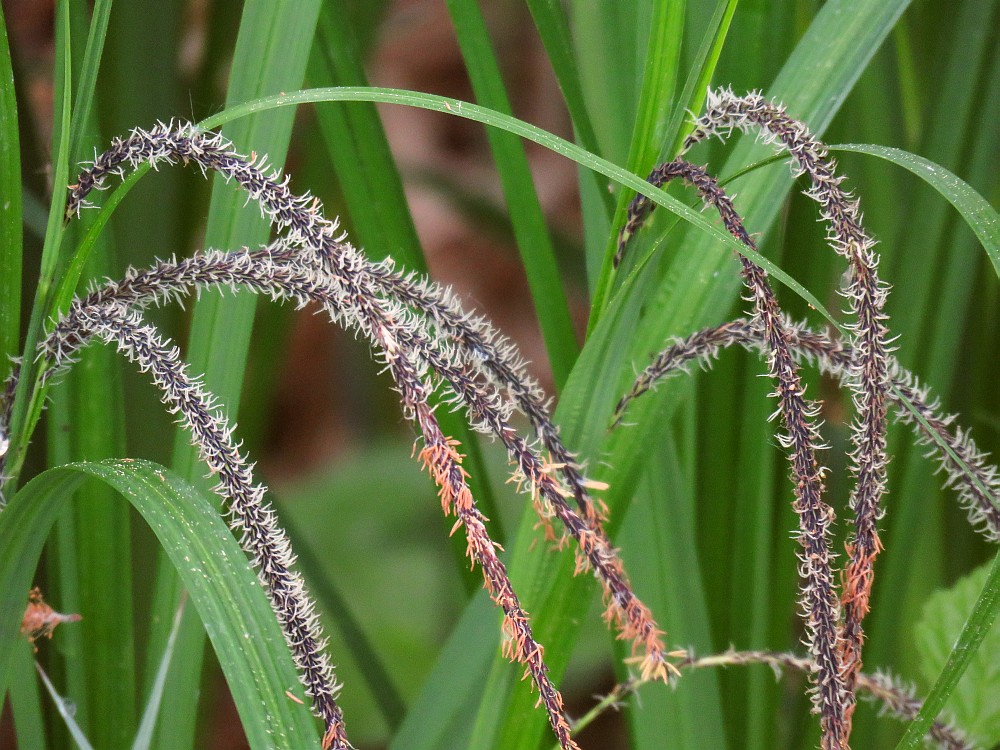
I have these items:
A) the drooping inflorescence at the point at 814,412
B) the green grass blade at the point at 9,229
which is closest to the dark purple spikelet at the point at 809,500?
the drooping inflorescence at the point at 814,412

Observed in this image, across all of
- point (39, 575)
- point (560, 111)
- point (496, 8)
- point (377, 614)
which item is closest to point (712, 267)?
point (39, 575)

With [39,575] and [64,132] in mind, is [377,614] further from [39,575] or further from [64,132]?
[64,132]

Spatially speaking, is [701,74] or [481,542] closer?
[481,542]

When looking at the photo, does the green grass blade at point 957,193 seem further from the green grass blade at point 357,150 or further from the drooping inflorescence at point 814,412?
the green grass blade at point 357,150

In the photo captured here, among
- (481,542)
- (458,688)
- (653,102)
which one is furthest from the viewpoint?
(458,688)

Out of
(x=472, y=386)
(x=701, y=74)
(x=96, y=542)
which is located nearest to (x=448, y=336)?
(x=472, y=386)

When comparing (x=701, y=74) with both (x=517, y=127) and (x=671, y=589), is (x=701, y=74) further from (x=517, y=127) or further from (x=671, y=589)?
(x=671, y=589)

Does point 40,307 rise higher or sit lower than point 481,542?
higher
